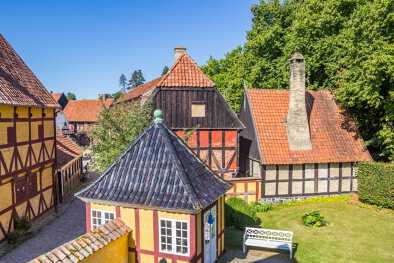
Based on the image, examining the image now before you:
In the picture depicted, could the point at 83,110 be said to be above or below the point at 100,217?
above

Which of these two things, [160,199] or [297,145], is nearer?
[160,199]

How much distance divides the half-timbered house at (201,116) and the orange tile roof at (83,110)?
3301 cm

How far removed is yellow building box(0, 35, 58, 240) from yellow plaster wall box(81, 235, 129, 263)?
6.23 meters

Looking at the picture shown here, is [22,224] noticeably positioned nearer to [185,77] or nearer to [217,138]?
[217,138]

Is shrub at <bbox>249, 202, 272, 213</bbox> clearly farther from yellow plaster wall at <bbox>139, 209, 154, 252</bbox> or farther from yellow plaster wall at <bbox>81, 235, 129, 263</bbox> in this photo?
yellow plaster wall at <bbox>81, 235, 129, 263</bbox>

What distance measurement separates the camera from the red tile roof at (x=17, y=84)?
45.6ft

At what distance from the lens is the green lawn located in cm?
1268

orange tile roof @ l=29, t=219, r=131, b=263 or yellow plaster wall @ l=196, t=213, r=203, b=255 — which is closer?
orange tile roof @ l=29, t=219, r=131, b=263

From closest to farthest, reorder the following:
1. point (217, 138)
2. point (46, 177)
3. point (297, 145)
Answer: point (46, 177) < point (297, 145) < point (217, 138)

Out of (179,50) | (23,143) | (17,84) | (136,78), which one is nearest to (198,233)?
(23,143)

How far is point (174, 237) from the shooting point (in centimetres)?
996

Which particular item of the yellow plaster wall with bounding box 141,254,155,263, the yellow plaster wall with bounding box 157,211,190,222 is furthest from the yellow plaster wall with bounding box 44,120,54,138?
the yellow plaster wall with bounding box 157,211,190,222

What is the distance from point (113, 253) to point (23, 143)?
8.17 meters

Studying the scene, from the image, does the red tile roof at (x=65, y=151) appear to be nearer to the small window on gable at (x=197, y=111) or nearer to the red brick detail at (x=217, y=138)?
the small window on gable at (x=197, y=111)
